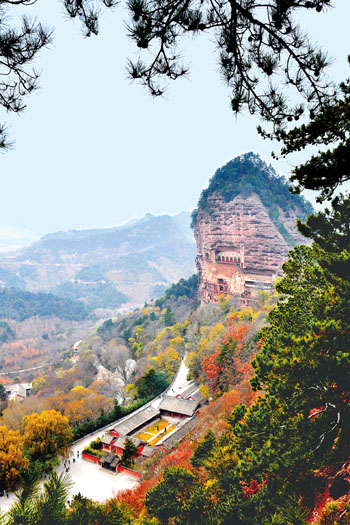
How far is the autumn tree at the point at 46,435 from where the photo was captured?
1305 cm

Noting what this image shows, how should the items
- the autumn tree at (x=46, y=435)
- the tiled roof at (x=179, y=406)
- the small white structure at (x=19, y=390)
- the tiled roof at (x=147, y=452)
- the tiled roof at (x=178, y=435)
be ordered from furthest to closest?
the small white structure at (x=19, y=390)
the tiled roof at (x=179, y=406)
the tiled roof at (x=178, y=435)
the tiled roof at (x=147, y=452)
the autumn tree at (x=46, y=435)

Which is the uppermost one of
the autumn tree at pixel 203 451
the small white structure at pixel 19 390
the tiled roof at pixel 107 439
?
the autumn tree at pixel 203 451

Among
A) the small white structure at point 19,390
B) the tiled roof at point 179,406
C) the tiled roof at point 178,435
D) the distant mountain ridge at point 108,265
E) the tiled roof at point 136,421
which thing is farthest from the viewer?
the distant mountain ridge at point 108,265

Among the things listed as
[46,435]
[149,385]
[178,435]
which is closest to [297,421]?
[178,435]

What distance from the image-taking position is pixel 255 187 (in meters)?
35.8

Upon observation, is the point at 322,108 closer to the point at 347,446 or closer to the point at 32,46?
the point at 32,46

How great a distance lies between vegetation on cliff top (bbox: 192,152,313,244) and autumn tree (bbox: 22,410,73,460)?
28.0 meters

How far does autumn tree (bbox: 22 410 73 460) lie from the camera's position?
42.8 feet

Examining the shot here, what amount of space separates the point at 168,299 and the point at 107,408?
2839 cm

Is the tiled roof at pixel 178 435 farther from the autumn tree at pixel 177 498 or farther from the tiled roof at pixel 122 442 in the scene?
the autumn tree at pixel 177 498

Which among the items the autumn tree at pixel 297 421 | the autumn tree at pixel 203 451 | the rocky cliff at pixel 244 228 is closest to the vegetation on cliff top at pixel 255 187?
the rocky cliff at pixel 244 228

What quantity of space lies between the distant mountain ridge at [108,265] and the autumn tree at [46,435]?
95591 millimetres

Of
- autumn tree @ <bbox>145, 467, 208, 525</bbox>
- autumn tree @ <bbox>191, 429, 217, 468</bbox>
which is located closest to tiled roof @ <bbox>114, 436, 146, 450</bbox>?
autumn tree @ <bbox>191, 429, 217, 468</bbox>

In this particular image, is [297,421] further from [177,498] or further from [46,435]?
[46,435]
